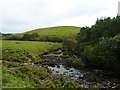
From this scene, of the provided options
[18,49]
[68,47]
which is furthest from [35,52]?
[68,47]

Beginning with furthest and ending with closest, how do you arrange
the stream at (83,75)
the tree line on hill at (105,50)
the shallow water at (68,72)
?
1. the tree line on hill at (105,50)
2. the shallow water at (68,72)
3. the stream at (83,75)

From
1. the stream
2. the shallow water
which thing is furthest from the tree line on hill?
the shallow water

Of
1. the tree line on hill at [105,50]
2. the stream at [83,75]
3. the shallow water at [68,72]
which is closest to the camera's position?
the stream at [83,75]

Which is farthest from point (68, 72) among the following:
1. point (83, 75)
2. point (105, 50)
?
point (105, 50)

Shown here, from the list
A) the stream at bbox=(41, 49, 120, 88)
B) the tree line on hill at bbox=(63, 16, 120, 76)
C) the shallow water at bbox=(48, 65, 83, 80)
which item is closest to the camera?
the stream at bbox=(41, 49, 120, 88)

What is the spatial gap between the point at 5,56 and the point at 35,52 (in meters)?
12.3

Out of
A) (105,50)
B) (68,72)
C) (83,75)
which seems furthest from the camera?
(105,50)

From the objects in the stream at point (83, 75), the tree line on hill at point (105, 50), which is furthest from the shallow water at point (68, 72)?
the tree line on hill at point (105, 50)

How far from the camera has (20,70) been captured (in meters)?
43.4

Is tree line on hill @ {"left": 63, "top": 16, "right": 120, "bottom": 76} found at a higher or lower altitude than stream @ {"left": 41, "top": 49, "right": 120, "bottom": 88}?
higher

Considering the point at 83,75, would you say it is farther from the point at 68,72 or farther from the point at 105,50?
the point at 105,50

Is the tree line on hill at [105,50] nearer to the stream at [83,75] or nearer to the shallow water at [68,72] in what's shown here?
the stream at [83,75]

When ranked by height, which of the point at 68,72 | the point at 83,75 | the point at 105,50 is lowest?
the point at 83,75

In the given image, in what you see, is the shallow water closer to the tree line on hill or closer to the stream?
the stream
